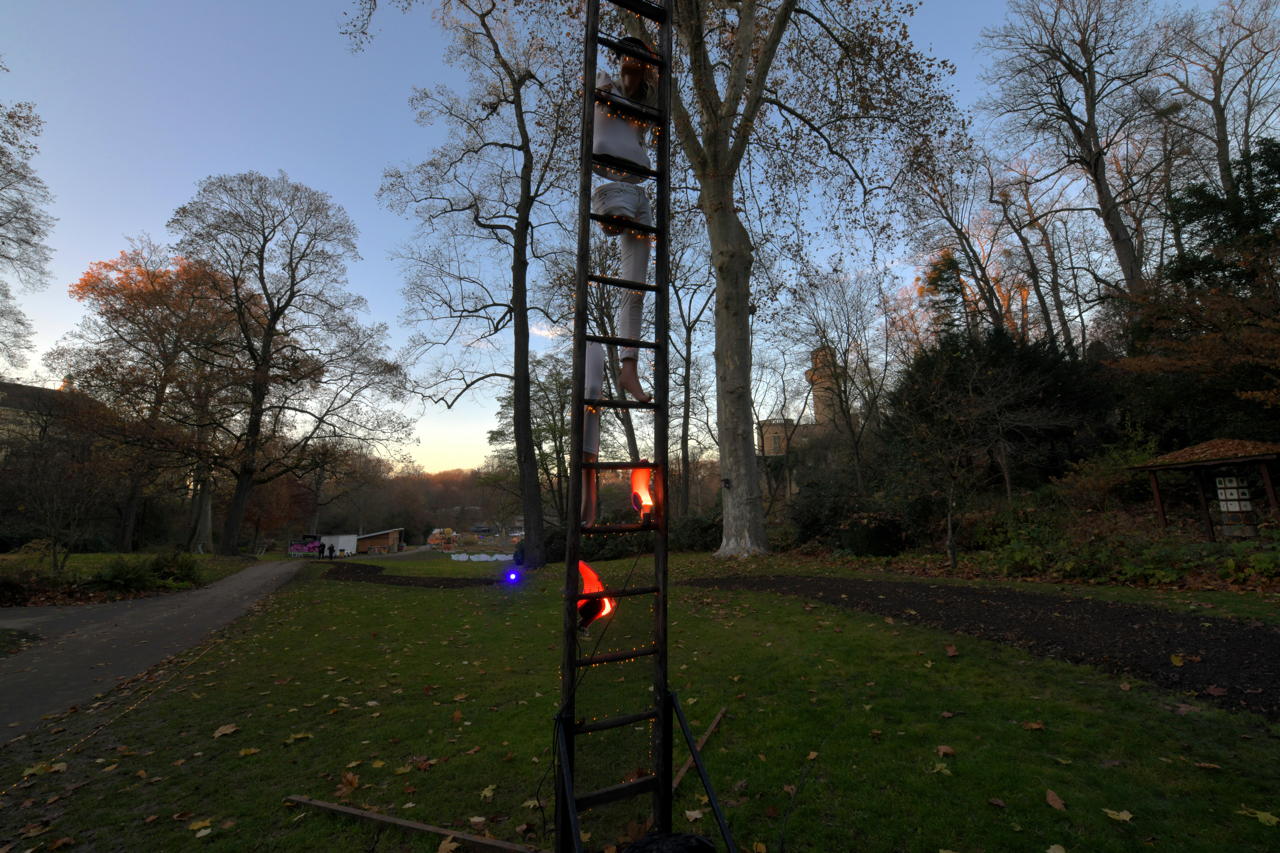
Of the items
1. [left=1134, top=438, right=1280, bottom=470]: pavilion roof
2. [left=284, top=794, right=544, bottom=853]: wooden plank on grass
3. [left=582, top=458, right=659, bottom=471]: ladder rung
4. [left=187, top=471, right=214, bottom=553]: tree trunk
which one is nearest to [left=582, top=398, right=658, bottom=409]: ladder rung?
[left=582, top=458, right=659, bottom=471]: ladder rung

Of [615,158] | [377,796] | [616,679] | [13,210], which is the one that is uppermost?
[13,210]

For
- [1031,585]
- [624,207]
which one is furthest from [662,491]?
[1031,585]

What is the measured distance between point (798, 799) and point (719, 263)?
1117 cm

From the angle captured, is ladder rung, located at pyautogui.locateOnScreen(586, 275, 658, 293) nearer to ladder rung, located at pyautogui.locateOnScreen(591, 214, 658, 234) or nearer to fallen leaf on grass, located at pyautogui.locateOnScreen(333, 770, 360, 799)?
ladder rung, located at pyautogui.locateOnScreen(591, 214, 658, 234)

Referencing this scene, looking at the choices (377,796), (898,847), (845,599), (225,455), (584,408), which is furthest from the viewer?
(225,455)

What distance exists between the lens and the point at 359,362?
25516 millimetres

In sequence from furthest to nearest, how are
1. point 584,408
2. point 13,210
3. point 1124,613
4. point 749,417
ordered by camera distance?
point 13,210 → point 749,417 → point 1124,613 → point 584,408

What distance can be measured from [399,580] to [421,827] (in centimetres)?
1455

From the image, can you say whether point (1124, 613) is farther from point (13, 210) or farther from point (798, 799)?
point (13, 210)

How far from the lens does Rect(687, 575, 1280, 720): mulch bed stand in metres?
4.53

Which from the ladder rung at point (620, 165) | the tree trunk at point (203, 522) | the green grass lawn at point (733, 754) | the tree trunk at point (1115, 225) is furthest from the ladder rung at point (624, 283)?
the tree trunk at point (203, 522)

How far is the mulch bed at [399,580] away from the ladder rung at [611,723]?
12870mm

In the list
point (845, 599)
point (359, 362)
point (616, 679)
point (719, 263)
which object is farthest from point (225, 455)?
point (616, 679)

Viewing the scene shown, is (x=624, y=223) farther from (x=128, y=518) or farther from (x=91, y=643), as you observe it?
(x=128, y=518)
